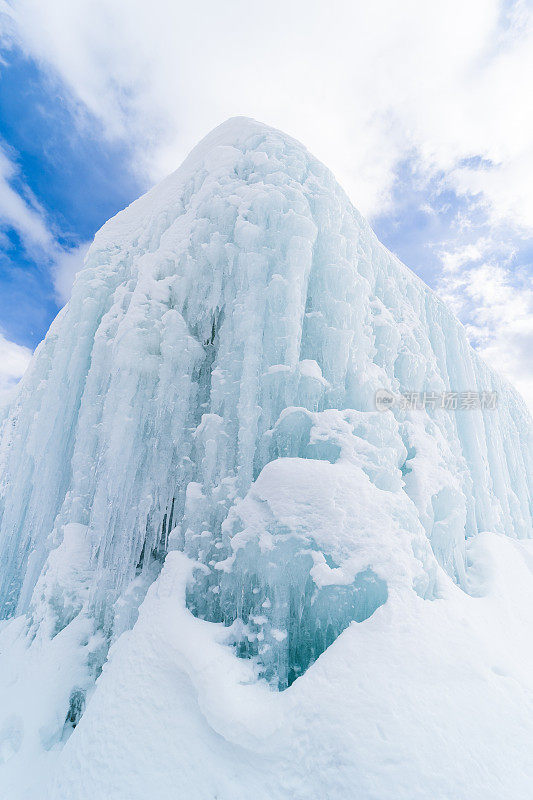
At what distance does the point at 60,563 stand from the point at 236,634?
12.6 ft

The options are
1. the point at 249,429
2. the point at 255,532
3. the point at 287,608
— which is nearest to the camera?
the point at 287,608

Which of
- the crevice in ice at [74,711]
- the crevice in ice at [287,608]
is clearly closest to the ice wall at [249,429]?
the crevice in ice at [287,608]

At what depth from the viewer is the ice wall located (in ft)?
14.6

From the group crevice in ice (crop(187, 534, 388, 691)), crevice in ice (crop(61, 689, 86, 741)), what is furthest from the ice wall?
crevice in ice (crop(61, 689, 86, 741))

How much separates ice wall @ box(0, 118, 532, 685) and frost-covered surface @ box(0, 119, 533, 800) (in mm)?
39

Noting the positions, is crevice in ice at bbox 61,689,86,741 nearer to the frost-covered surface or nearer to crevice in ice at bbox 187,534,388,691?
the frost-covered surface

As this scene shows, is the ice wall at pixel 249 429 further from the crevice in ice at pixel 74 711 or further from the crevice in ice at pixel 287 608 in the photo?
the crevice in ice at pixel 74 711

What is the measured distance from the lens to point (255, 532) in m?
4.62

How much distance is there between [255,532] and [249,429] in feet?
4.90

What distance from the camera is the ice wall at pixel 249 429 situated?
4.46m

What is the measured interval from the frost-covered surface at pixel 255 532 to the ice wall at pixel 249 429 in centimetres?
4

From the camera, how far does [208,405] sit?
638 centimetres

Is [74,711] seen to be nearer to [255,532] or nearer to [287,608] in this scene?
[287,608]

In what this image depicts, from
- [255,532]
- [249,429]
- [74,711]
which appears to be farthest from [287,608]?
[74,711]
